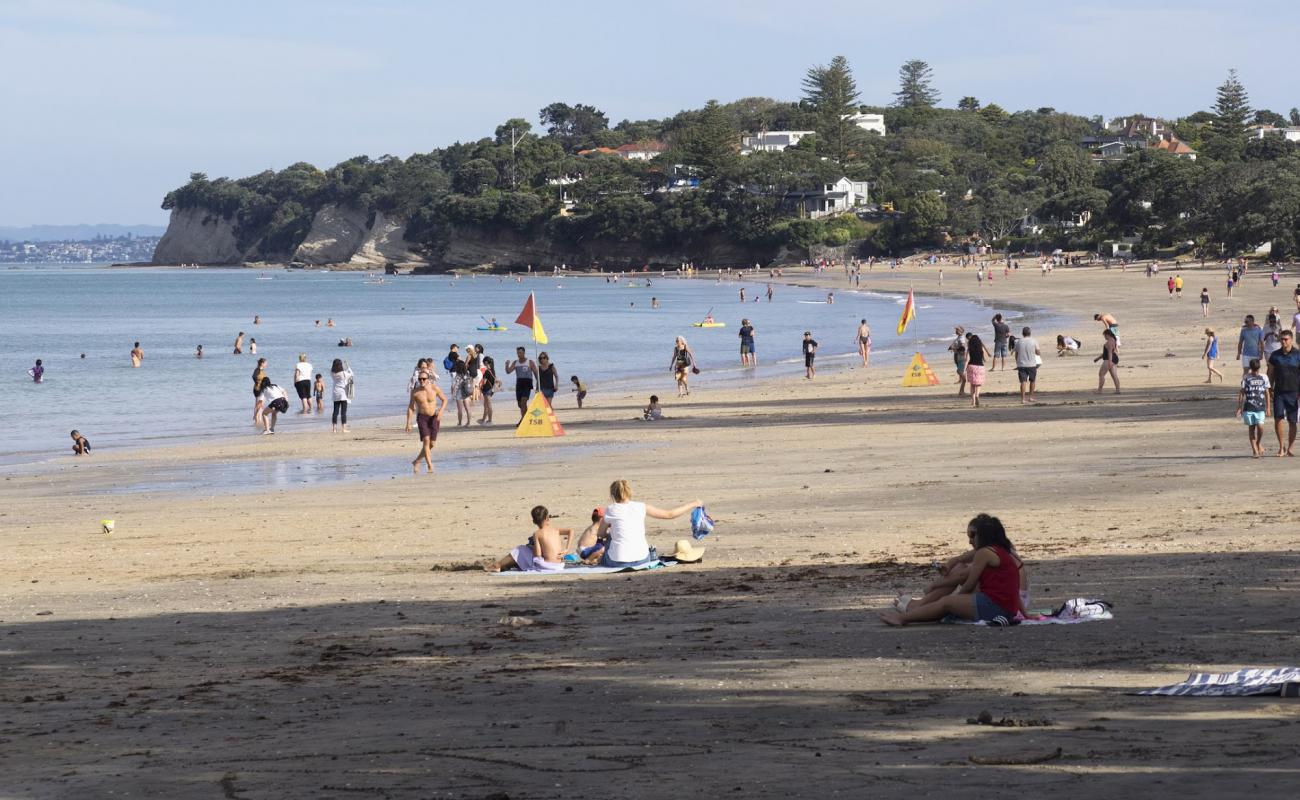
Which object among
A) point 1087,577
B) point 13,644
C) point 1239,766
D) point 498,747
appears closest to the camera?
point 1239,766

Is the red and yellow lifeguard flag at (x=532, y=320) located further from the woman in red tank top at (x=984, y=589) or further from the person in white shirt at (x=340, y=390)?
the woman in red tank top at (x=984, y=589)

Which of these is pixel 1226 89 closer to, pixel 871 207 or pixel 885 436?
pixel 871 207

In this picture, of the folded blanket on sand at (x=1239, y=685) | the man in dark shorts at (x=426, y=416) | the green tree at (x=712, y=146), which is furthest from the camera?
the green tree at (x=712, y=146)

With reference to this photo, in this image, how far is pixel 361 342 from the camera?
6544cm

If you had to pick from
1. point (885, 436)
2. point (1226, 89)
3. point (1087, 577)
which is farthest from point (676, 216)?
point (1087, 577)

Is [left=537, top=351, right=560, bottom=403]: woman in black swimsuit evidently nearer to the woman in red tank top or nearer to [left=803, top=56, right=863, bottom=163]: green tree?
the woman in red tank top

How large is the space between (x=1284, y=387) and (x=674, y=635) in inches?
418

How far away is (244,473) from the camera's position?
2203 cm

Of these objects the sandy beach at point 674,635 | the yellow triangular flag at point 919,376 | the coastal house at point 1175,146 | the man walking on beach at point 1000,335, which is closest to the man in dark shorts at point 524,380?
the sandy beach at point 674,635

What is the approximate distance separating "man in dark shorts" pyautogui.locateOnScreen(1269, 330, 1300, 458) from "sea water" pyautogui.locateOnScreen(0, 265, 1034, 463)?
578 inches

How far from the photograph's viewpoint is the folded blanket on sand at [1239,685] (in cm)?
723

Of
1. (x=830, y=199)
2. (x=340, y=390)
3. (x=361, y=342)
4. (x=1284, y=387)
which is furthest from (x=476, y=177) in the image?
(x=1284, y=387)

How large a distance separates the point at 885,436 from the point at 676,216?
143988 mm

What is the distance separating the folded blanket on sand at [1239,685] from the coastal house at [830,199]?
507ft
